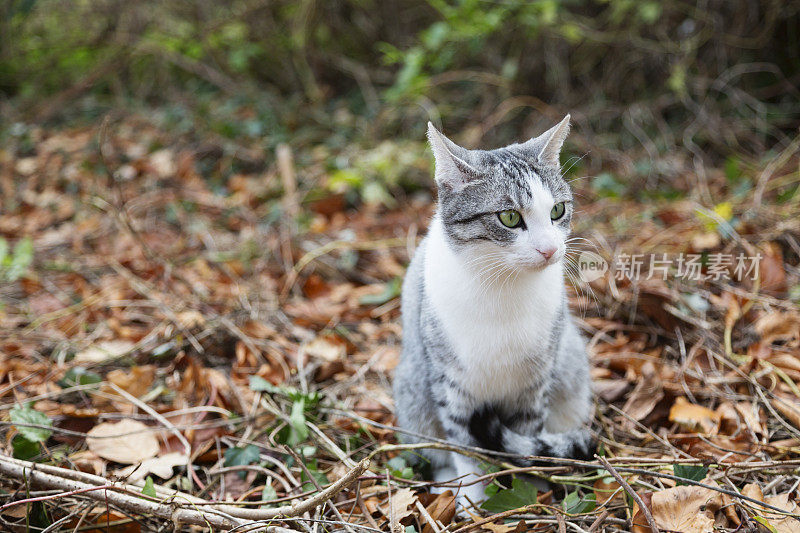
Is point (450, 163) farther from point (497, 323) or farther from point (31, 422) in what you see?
point (31, 422)

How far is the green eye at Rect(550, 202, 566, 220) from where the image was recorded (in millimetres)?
2211

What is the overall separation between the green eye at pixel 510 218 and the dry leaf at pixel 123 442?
1.70 meters

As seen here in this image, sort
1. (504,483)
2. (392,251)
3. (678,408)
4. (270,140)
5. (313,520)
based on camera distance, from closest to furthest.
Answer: (313,520), (504,483), (678,408), (392,251), (270,140)

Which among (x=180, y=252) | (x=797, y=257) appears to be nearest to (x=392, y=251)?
(x=180, y=252)

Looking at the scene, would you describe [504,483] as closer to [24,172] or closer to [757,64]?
[757,64]

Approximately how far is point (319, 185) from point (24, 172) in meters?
3.42

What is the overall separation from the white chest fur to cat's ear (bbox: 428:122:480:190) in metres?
0.25

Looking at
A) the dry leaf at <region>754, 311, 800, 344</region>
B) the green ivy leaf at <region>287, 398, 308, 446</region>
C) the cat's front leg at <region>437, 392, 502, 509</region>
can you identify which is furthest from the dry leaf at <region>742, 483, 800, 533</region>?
the green ivy leaf at <region>287, 398, 308, 446</region>

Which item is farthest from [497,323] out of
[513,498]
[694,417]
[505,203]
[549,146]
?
[694,417]

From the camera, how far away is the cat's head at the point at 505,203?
210 cm

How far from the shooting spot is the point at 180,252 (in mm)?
4535

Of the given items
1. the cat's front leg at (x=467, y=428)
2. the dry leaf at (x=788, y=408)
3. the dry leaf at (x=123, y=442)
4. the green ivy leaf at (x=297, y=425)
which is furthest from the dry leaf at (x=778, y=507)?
the dry leaf at (x=123, y=442)

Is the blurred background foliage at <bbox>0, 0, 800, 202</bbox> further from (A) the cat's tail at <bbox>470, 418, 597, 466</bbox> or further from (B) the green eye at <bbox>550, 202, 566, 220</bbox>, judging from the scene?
(A) the cat's tail at <bbox>470, 418, 597, 466</bbox>

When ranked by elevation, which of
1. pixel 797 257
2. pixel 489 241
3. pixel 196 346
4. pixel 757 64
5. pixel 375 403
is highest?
pixel 757 64
